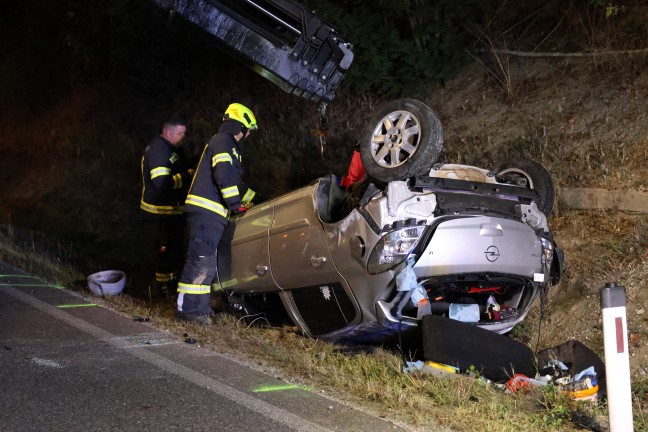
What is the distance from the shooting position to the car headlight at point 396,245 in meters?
4.81

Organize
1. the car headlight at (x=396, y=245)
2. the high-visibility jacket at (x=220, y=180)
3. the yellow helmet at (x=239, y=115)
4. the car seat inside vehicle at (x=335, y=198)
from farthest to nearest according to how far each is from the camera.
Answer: the yellow helmet at (x=239, y=115) < the high-visibility jacket at (x=220, y=180) < the car seat inside vehicle at (x=335, y=198) < the car headlight at (x=396, y=245)

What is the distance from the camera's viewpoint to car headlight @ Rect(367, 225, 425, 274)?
4812 mm

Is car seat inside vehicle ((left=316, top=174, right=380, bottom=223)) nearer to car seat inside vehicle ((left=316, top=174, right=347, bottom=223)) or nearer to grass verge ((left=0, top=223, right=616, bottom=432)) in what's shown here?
car seat inside vehicle ((left=316, top=174, right=347, bottom=223))

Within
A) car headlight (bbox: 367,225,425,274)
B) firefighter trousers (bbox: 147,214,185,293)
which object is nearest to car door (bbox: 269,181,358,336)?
car headlight (bbox: 367,225,425,274)

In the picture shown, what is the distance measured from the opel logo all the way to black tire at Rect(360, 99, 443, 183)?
0.66 meters

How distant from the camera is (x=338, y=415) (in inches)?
160

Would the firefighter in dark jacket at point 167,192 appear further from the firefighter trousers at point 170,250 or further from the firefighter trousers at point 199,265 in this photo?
the firefighter trousers at point 199,265

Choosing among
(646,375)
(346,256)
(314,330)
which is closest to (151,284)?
(314,330)

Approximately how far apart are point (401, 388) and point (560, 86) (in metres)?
5.50

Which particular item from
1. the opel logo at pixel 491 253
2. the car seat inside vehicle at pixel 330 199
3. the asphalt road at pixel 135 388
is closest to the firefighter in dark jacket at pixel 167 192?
the asphalt road at pixel 135 388

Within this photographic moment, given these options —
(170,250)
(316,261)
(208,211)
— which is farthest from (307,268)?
(170,250)

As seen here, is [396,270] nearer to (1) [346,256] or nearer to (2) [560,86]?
(1) [346,256]

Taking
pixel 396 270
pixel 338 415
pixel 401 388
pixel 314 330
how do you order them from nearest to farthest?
1. pixel 338 415
2. pixel 401 388
3. pixel 396 270
4. pixel 314 330

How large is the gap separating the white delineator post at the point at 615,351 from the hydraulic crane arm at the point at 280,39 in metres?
4.06
